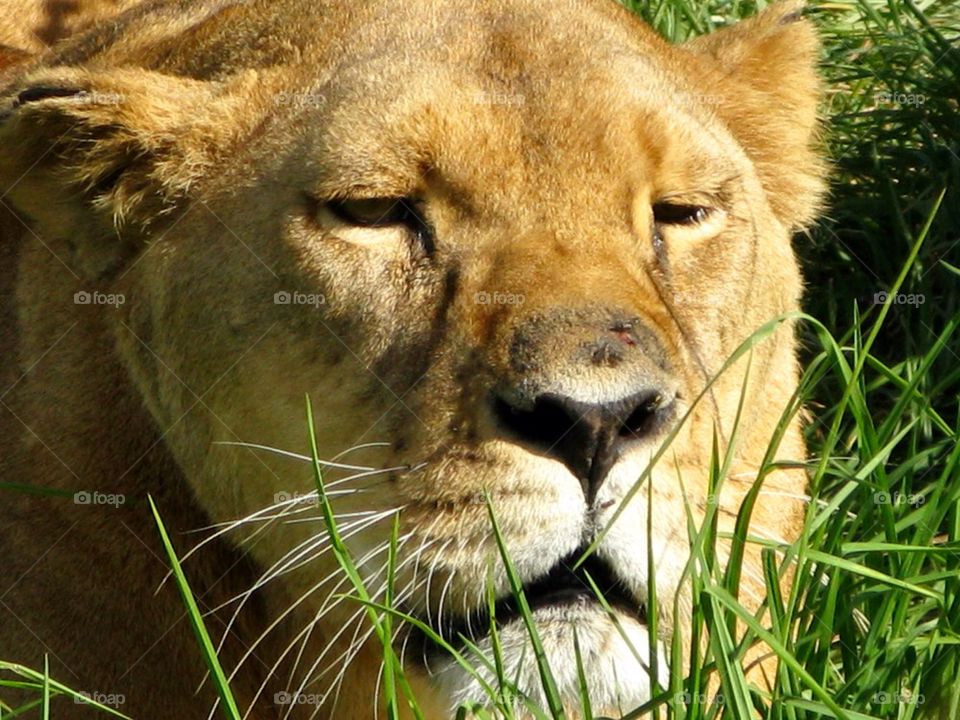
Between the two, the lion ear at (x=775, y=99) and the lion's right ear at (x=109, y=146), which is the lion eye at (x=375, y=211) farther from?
the lion ear at (x=775, y=99)

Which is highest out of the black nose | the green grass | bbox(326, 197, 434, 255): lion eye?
bbox(326, 197, 434, 255): lion eye

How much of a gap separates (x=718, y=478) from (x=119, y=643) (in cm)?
156

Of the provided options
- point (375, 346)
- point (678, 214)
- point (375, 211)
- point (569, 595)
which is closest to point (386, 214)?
point (375, 211)

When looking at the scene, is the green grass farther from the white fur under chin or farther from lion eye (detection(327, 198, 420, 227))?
lion eye (detection(327, 198, 420, 227))

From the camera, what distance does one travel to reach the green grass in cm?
338

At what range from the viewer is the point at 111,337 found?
13.9 feet

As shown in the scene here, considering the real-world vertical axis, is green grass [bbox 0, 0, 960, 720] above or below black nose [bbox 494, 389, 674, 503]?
below

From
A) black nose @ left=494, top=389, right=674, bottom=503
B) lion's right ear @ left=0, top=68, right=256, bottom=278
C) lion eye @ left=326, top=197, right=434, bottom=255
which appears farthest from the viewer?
lion's right ear @ left=0, top=68, right=256, bottom=278

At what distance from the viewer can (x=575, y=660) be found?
3.42 m

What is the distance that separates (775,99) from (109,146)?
1.80m

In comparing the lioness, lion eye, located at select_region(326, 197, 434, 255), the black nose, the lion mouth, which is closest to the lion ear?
the lioness

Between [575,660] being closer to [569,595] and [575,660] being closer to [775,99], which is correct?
[569,595]

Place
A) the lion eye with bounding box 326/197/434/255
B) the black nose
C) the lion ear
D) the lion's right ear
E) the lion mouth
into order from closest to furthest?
the black nose < the lion mouth < the lion eye with bounding box 326/197/434/255 < the lion's right ear < the lion ear

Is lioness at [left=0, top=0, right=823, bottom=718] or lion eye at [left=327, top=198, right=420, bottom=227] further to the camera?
lion eye at [left=327, top=198, right=420, bottom=227]
